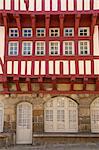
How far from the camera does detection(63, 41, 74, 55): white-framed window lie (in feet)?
46.7

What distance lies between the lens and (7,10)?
13477 millimetres

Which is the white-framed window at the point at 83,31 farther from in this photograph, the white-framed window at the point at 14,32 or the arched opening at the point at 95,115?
the arched opening at the point at 95,115

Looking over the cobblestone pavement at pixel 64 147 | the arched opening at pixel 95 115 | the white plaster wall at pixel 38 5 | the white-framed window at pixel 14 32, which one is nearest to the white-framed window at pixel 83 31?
the white plaster wall at pixel 38 5

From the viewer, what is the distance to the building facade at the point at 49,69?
45.0 ft

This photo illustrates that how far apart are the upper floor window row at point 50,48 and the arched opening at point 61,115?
2.45m

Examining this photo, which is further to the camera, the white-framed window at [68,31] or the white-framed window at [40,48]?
the white-framed window at [68,31]

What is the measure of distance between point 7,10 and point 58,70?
3478mm

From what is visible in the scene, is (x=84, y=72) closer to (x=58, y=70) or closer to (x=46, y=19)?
(x=58, y=70)

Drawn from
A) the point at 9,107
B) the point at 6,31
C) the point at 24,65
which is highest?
the point at 6,31

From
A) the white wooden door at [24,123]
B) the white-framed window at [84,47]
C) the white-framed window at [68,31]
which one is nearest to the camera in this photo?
the white-framed window at [84,47]

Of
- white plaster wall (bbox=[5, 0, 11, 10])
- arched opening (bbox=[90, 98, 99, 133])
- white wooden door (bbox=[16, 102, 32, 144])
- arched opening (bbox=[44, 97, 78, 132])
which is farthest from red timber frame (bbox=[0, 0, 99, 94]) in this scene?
white wooden door (bbox=[16, 102, 32, 144])

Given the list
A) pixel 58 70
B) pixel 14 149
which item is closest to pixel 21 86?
pixel 58 70

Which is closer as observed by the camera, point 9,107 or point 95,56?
point 95,56

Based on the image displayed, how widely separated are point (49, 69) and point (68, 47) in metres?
1.44
